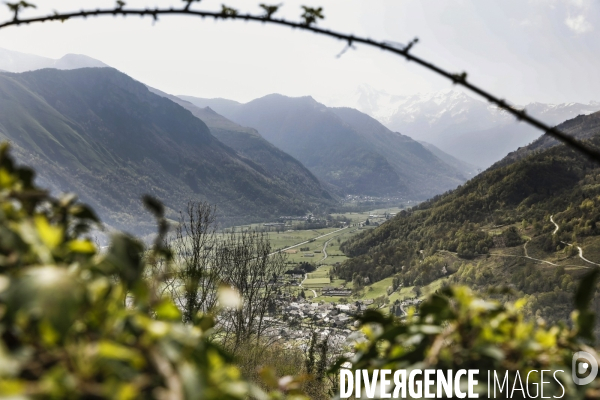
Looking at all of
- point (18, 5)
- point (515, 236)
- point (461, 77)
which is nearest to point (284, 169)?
point (515, 236)

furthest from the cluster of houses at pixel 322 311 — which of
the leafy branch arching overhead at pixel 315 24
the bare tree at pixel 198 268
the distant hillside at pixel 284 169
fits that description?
the distant hillside at pixel 284 169

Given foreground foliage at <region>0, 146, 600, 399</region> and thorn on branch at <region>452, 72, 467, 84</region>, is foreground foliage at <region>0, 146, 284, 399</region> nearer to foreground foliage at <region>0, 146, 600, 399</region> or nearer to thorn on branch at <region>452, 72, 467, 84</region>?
foreground foliage at <region>0, 146, 600, 399</region>

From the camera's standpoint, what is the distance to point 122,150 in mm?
148000

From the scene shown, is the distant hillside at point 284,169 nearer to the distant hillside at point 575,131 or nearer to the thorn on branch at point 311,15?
the distant hillside at point 575,131

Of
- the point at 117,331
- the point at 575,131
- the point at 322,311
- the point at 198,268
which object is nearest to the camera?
the point at 117,331

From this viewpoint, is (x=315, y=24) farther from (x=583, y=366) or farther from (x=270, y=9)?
(x=583, y=366)

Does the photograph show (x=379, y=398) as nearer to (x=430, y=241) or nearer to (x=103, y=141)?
(x=430, y=241)

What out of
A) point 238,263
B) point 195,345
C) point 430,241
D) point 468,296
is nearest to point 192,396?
point 195,345

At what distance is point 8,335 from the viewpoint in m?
0.47

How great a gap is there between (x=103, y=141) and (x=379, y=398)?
16431 cm

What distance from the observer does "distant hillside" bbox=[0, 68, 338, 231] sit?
4623 inches

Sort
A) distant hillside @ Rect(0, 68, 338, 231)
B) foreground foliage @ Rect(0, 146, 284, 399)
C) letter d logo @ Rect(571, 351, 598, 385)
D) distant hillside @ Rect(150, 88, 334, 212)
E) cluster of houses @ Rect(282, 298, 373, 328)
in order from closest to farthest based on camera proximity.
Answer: foreground foliage @ Rect(0, 146, 284, 399) < letter d logo @ Rect(571, 351, 598, 385) < cluster of houses @ Rect(282, 298, 373, 328) < distant hillside @ Rect(0, 68, 338, 231) < distant hillside @ Rect(150, 88, 334, 212)

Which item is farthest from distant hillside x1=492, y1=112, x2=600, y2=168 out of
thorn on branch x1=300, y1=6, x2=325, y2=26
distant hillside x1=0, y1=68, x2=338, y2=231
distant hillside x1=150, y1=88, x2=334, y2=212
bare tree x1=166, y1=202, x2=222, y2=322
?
distant hillside x1=150, y1=88, x2=334, y2=212

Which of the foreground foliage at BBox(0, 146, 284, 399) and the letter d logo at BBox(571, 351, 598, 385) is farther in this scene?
the letter d logo at BBox(571, 351, 598, 385)
